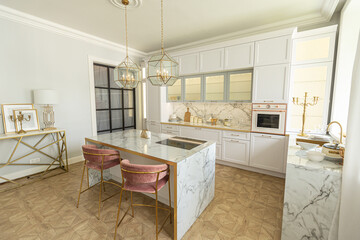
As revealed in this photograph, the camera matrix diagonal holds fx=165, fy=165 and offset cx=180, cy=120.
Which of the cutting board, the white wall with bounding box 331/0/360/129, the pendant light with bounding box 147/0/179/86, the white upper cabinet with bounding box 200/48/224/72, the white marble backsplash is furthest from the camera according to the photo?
the cutting board

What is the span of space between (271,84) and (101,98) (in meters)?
3.96

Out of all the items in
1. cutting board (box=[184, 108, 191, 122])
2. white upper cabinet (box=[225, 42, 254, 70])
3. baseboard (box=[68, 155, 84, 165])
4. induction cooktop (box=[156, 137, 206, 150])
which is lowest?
baseboard (box=[68, 155, 84, 165])

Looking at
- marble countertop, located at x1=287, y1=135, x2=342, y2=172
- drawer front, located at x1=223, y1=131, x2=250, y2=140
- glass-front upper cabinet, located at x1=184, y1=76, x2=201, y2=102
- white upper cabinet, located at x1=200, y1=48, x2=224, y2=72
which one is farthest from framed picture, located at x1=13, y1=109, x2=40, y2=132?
marble countertop, located at x1=287, y1=135, x2=342, y2=172

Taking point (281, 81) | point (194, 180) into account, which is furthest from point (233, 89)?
point (194, 180)

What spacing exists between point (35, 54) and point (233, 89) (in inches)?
156

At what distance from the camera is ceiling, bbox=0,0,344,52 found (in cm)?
256

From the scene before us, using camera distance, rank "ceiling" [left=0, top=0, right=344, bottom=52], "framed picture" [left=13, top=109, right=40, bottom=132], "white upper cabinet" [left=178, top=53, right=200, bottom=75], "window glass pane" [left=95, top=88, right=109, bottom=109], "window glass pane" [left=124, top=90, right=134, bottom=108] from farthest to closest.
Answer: "window glass pane" [left=124, top=90, right=134, bottom=108] → "window glass pane" [left=95, top=88, right=109, bottom=109] → "white upper cabinet" [left=178, top=53, right=200, bottom=75] → "framed picture" [left=13, top=109, right=40, bottom=132] → "ceiling" [left=0, top=0, right=344, bottom=52]

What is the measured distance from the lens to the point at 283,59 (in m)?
2.92

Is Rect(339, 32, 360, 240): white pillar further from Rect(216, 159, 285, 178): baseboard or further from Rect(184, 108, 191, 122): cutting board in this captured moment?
Rect(184, 108, 191, 122): cutting board

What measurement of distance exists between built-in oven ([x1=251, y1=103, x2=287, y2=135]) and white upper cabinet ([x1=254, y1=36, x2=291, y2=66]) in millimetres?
797

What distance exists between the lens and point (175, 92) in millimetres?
4543

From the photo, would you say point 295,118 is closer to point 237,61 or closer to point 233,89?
point 233,89

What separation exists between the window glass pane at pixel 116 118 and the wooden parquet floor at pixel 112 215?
2.04 meters

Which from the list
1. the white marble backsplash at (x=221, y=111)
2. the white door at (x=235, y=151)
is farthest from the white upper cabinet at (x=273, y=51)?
the white door at (x=235, y=151)
